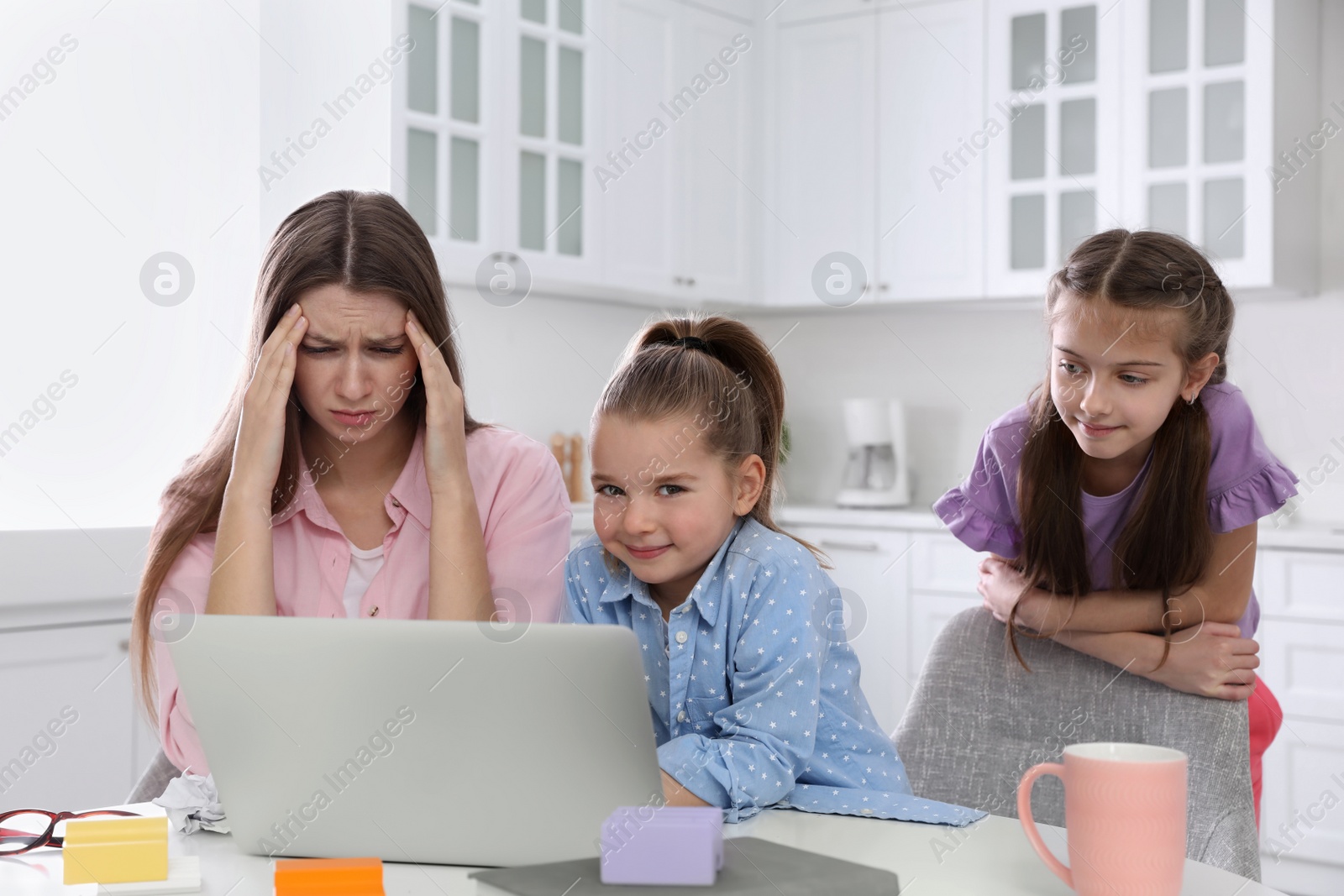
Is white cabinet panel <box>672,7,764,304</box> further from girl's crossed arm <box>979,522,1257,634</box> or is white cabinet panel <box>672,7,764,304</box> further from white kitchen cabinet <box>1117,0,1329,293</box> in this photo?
girl's crossed arm <box>979,522,1257,634</box>

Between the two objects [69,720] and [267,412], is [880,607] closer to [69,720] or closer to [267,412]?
[69,720]

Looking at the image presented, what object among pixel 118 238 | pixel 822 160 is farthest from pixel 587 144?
pixel 118 238

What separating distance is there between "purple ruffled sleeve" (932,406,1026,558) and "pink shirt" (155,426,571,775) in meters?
0.51

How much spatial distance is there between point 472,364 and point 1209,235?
205cm

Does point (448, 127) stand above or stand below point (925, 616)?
above

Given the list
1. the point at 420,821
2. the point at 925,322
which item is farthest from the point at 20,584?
the point at 925,322

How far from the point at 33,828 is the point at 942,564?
284 cm

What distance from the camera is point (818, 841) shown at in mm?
942

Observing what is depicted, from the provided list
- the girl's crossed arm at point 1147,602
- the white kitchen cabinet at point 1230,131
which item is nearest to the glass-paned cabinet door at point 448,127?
the white kitchen cabinet at point 1230,131

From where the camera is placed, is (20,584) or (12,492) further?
(12,492)

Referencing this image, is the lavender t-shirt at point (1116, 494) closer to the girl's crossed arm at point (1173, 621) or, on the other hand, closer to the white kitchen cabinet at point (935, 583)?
the girl's crossed arm at point (1173, 621)

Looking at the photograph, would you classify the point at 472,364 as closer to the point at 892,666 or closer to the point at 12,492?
the point at 12,492

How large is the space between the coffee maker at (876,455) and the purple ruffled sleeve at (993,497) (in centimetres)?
227

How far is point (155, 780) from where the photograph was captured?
4.10ft
